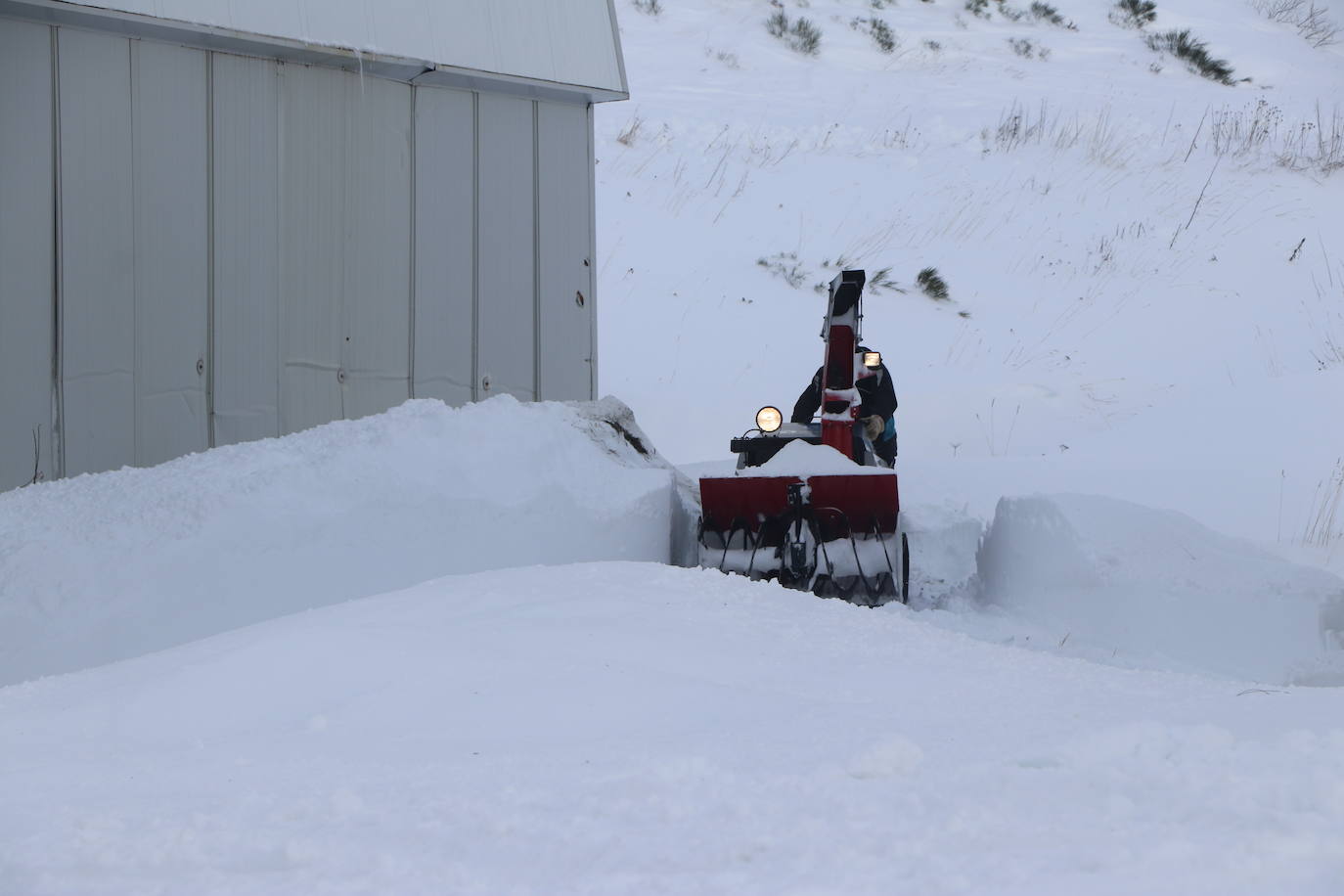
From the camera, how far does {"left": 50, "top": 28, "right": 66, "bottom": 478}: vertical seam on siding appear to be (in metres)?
5.94

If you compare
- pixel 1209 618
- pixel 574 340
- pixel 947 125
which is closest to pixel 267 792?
pixel 1209 618

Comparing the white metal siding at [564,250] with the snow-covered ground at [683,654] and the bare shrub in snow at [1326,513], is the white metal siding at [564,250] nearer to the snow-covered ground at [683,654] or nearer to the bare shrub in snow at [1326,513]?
the snow-covered ground at [683,654]

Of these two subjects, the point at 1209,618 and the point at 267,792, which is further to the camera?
the point at 1209,618

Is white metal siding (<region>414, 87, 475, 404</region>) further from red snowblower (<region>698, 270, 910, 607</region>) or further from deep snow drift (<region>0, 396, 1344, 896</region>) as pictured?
red snowblower (<region>698, 270, 910, 607</region>)

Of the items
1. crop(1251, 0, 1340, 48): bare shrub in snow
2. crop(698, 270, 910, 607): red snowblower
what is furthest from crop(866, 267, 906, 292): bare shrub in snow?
crop(1251, 0, 1340, 48): bare shrub in snow

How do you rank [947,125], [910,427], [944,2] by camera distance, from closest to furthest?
1. [910,427]
2. [947,125]
3. [944,2]

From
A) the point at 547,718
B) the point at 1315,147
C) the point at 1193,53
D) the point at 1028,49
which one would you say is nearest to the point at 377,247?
the point at 547,718

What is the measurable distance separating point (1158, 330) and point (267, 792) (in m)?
14.0

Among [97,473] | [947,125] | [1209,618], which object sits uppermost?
[947,125]

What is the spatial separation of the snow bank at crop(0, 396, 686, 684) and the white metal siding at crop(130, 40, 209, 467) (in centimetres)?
75

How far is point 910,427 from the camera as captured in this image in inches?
481

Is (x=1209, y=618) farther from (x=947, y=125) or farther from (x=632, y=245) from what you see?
(x=947, y=125)

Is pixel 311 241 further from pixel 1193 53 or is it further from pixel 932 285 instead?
pixel 1193 53

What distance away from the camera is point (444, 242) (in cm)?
730
